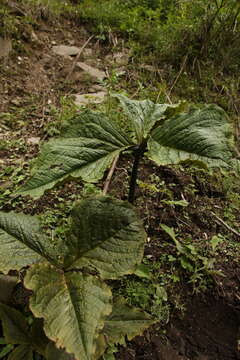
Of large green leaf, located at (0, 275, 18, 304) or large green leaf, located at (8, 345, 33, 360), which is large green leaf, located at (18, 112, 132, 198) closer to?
large green leaf, located at (0, 275, 18, 304)

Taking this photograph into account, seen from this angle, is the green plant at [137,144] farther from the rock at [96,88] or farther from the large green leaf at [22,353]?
the rock at [96,88]

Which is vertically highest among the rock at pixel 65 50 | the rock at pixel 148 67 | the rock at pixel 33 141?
the rock at pixel 148 67

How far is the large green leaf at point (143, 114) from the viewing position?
4.76 ft

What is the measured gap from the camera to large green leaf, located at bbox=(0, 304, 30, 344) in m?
1.35

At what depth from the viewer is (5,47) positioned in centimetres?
375

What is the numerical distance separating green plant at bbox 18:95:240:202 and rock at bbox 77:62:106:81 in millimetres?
2687

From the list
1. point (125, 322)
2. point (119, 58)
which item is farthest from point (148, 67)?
point (125, 322)

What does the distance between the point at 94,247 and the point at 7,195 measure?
1.16 meters

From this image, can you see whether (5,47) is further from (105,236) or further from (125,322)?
(125,322)

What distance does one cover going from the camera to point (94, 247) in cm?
132

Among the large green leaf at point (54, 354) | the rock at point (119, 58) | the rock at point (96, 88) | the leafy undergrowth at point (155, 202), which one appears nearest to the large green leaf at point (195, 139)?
the leafy undergrowth at point (155, 202)

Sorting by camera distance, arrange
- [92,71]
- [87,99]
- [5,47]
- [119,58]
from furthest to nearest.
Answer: [119,58] < [92,71] < [5,47] < [87,99]

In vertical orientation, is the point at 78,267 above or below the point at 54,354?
above

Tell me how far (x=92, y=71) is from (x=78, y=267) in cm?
329
